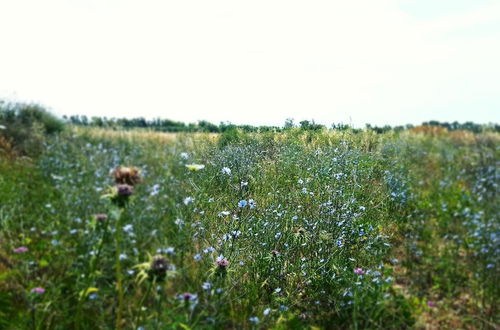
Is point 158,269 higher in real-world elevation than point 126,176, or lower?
lower

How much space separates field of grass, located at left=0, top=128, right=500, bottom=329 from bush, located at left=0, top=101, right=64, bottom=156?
5.31m

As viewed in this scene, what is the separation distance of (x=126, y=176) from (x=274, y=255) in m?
1.00

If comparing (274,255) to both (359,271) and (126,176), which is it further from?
(126,176)

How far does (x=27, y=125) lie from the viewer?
975 centimetres

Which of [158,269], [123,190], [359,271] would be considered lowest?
[359,271]

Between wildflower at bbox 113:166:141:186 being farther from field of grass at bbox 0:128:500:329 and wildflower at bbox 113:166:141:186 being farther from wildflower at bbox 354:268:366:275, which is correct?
wildflower at bbox 354:268:366:275

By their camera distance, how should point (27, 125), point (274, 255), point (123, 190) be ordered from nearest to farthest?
point (123, 190) → point (274, 255) → point (27, 125)

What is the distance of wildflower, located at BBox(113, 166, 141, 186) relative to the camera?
60.9 inches

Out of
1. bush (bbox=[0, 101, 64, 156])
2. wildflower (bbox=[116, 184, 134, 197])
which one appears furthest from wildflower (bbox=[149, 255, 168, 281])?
bush (bbox=[0, 101, 64, 156])

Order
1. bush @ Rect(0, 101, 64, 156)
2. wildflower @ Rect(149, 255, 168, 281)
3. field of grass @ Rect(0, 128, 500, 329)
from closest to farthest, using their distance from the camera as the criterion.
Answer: wildflower @ Rect(149, 255, 168, 281), field of grass @ Rect(0, 128, 500, 329), bush @ Rect(0, 101, 64, 156)

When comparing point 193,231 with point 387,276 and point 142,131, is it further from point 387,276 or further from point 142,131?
point 142,131

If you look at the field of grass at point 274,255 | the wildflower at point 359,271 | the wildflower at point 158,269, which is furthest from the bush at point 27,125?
the wildflower at point 158,269

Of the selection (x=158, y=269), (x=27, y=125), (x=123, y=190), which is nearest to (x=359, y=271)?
(x=158, y=269)

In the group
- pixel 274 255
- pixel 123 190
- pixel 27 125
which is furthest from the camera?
pixel 27 125
